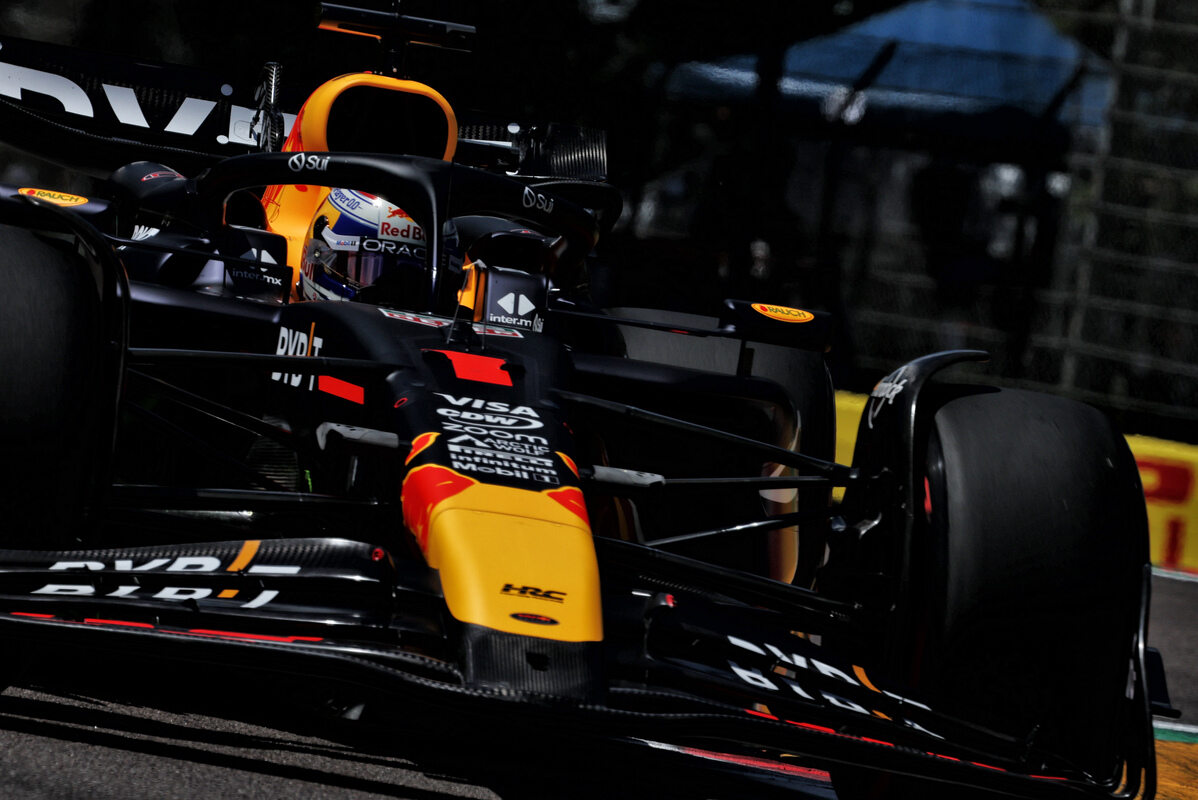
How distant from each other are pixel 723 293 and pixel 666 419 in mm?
5107

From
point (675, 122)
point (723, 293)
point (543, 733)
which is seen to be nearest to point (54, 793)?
point (543, 733)

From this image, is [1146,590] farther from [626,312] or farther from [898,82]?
[898,82]

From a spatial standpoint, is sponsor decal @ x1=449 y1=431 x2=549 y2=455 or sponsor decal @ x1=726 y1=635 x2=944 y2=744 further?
sponsor decal @ x1=449 y1=431 x2=549 y2=455

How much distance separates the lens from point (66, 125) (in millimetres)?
5727

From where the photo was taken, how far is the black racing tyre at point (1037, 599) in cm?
241

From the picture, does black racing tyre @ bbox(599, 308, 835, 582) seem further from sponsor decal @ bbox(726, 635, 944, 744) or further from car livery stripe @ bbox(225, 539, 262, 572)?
car livery stripe @ bbox(225, 539, 262, 572)

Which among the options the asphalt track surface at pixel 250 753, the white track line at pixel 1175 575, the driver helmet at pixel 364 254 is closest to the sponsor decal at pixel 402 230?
the driver helmet at pixel 364 254

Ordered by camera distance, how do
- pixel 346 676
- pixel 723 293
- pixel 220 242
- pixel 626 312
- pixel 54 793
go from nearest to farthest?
Answer: pixel 346 676
pixel 54 793
pixel 220 242
pixel 626 312
pixel 723 293

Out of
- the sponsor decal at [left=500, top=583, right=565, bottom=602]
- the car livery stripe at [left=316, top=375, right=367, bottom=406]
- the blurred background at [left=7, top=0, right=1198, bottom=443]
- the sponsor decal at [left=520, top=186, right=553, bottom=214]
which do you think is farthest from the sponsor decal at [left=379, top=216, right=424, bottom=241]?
the blurred background at [left=7, top=0, right=1198, bottom=443]

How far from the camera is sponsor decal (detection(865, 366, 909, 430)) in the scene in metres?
2.80

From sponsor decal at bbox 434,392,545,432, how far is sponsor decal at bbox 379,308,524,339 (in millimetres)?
344

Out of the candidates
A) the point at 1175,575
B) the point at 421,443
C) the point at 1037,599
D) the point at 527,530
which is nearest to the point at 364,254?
the point at 421,443

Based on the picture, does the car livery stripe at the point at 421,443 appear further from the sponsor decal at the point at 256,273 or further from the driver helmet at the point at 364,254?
the sponsor decal at the point at 256,273

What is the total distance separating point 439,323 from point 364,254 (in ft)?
2.07
